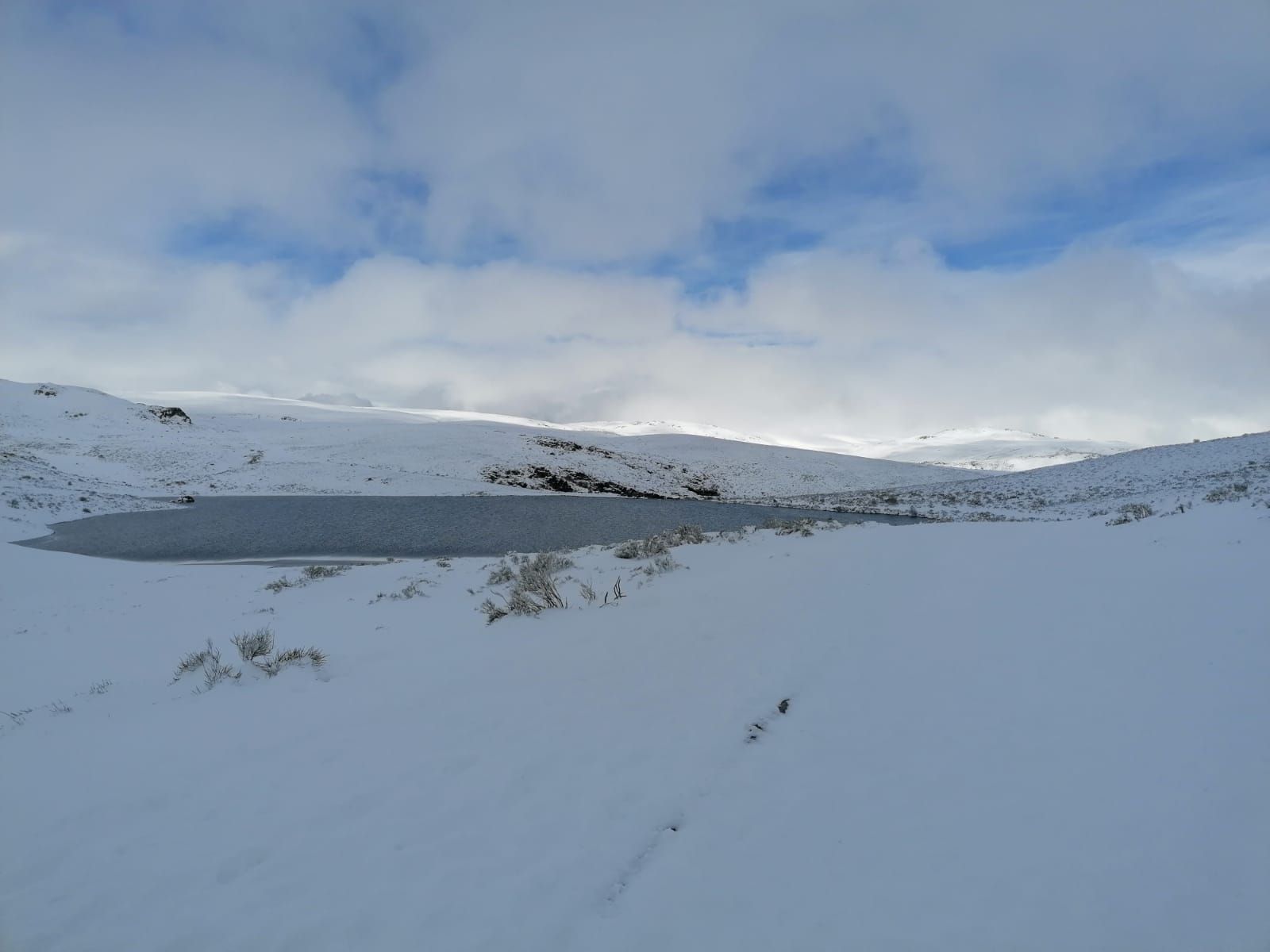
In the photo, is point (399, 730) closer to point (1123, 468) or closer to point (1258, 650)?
point (1258, 650)

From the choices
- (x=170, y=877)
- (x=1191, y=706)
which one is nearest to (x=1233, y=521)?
(x=1191, y=706)

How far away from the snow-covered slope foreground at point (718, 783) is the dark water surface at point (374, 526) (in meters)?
14.5

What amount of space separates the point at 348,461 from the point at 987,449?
80.8m

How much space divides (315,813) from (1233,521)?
1021 cm

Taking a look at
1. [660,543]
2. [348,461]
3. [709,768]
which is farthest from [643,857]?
[348,461]

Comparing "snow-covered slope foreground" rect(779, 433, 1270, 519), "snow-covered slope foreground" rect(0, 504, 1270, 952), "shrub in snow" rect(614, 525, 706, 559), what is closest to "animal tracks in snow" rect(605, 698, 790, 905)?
"snow-covered slope foreground" rect(0, 504, 1270, 952)

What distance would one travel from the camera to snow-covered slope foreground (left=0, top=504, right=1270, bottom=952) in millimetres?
2428

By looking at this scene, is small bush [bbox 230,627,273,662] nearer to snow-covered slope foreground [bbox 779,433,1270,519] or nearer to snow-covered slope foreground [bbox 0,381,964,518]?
snow-covered slope foreground [bbox 779,433,1270,519]

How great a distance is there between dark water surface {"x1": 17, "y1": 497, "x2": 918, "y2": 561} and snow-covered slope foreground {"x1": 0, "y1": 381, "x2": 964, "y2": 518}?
5.11 m

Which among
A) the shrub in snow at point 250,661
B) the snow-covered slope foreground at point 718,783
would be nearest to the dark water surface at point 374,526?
the shrub in snow at point 250,661

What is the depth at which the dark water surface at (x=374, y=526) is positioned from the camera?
808 inches

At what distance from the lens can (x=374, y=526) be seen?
25547mm

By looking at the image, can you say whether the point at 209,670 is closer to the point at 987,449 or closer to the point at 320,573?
the point at 320,573

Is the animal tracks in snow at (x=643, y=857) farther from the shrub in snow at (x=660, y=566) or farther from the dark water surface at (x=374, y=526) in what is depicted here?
the dark water surface at (x=374, y=526)
